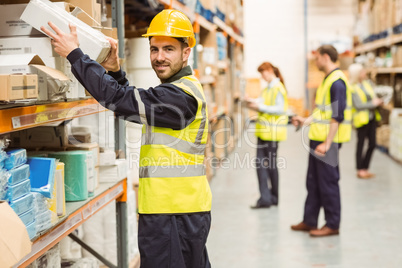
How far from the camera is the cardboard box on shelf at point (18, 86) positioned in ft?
6.34

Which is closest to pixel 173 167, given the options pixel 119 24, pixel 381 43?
pixel 119 24

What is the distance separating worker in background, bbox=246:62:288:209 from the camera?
630cm

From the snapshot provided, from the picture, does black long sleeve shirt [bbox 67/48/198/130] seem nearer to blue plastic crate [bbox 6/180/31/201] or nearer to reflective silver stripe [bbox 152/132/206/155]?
reflective silver stripe [bbox 152/132/206/155]

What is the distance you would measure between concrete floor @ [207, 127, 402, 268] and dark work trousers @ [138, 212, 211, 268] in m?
1.92

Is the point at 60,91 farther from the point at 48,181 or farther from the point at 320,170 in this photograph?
the point at 320,170

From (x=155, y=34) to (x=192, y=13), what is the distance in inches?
126

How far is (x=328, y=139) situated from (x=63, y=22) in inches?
132

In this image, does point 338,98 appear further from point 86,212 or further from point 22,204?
point 22,204

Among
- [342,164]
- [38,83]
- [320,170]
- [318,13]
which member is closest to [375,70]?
[342,164]

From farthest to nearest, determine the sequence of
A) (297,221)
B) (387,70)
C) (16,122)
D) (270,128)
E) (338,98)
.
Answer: (387,70), (270,128), (297,221), (338,98), (16,122)

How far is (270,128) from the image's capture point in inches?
248

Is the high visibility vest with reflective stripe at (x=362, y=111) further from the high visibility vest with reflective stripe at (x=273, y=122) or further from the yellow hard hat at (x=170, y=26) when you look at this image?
the yellow hard hat at (x=170, y=26)

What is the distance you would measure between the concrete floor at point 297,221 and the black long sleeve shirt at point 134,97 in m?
2.35

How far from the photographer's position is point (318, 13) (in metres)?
17.5
